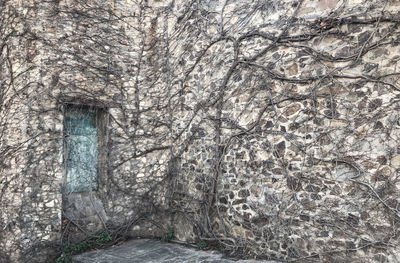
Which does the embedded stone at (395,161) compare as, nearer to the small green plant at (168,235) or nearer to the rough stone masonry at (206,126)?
the rough stone masonry at (206,126)

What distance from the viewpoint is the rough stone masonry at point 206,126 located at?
3.29 m

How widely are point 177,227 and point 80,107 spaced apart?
2308 mm

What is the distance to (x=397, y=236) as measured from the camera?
2.98m

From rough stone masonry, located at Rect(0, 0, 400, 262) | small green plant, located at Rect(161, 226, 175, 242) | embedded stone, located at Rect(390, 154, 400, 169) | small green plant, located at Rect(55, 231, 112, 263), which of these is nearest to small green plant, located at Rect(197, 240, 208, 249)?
rough stone masonry, located at Rect(0, 0, 400, 262)

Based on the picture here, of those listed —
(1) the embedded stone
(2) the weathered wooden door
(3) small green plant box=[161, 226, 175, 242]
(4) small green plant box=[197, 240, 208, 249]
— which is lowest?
(4) small green plant box=[197, 240, 208, 249]

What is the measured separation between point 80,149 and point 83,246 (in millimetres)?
1349

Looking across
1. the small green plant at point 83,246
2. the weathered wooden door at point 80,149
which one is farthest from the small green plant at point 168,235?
the weathered wooden door at point 80,149

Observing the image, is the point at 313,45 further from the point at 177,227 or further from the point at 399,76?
the point at 177,227

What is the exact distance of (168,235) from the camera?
498cm

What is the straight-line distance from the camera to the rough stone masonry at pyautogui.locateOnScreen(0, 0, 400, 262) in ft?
10.8

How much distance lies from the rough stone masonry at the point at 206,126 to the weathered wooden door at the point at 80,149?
0.07 feet

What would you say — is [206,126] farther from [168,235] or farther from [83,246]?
[83,246]

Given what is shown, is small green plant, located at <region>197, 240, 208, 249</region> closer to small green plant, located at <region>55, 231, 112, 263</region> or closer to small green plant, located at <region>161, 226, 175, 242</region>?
small green plant, located at <region>161, 226, 175, 242</region>

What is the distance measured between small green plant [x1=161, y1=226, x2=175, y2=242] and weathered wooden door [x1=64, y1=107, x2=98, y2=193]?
127 centimetres
